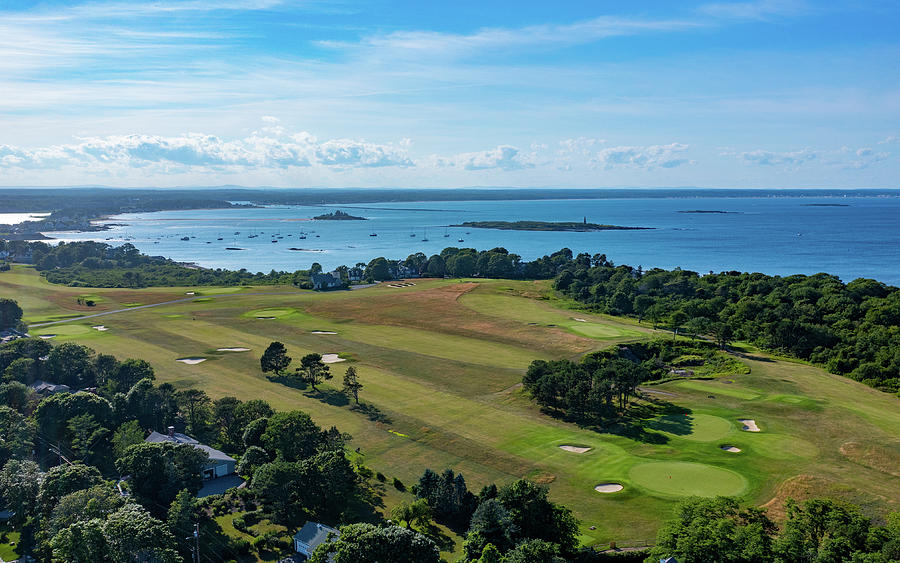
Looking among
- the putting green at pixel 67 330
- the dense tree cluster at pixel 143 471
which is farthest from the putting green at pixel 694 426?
the putting green at pixel 67 330

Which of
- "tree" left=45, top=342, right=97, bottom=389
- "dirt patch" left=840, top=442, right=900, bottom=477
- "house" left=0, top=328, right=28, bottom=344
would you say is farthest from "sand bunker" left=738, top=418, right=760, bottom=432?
"house" left=0, top=328, right=28, bottom=344

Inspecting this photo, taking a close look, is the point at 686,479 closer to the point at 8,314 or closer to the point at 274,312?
the point at 274,312

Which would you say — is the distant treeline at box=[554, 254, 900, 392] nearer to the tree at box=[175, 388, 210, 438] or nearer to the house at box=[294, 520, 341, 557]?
the house at box=[294, 520, 341, 557]

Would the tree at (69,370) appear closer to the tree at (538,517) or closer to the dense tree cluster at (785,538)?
the tree at (538,517)

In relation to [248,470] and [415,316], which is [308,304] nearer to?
[415,316]

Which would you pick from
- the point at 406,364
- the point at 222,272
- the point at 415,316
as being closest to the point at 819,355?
the point at 406,364

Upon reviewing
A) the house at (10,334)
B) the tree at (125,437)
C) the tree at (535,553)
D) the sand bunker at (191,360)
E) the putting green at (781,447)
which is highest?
the tree at (535,553)
